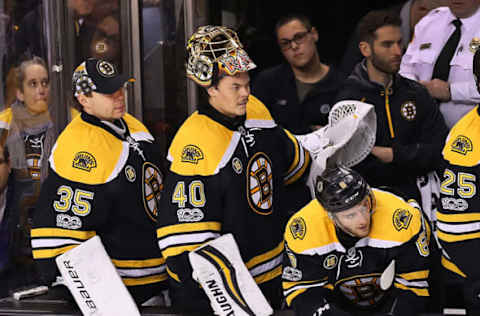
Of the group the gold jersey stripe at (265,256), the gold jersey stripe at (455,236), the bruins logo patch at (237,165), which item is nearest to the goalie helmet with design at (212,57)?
the bruins logo patch at (237,165)

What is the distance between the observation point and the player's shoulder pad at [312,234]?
2.27 metres

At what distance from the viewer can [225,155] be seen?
7.83 feet

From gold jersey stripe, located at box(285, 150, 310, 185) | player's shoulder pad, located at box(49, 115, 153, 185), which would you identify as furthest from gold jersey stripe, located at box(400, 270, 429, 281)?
player's shoulder pad, located at box(49, 115, 153, 185)

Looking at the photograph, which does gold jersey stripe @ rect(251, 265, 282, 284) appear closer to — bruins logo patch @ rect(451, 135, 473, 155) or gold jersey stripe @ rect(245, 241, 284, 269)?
gold jersey stripe @ rect(245, 241, 284, 269)

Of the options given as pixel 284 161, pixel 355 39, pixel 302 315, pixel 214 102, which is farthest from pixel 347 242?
pixel 355 39

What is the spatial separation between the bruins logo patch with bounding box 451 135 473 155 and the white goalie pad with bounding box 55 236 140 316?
1.17 meters

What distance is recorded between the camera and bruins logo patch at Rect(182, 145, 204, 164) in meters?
2.35

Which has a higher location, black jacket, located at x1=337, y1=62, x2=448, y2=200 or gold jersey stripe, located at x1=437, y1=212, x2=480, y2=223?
black jacket, located at x1=337, y1=62, x2=448, y2=200

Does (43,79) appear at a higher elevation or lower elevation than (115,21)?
lower

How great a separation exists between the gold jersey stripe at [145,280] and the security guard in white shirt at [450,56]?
50.1 inches

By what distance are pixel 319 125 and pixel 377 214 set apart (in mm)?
817

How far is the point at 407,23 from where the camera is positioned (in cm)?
329

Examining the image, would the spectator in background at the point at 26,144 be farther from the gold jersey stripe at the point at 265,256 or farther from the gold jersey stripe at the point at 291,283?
the gold jersey stripe at the point at 291,283

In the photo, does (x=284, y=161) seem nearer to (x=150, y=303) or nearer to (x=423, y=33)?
(x=150, y=303)
